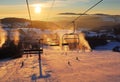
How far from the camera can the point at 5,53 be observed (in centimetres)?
6906

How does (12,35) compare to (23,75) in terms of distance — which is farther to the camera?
(12,35)

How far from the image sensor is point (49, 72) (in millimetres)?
23719

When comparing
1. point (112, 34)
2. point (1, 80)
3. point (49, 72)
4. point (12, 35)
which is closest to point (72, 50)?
point (49, 72)

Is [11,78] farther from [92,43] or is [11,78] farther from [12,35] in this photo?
A: [92,43]

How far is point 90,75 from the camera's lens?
21.8 m

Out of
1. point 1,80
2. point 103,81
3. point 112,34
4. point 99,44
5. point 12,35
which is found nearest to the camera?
point 103,81

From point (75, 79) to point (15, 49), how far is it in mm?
51090

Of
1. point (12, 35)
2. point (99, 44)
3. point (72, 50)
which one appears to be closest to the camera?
point (72, 50)

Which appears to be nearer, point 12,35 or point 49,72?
point 49,72

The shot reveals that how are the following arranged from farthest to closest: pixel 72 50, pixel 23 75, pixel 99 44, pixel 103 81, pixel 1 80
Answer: pixel 99 44
pixel 72 50
pixel 23 75
pixel 1 80
pixel 103 81

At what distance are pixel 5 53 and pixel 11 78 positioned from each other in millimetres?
48007

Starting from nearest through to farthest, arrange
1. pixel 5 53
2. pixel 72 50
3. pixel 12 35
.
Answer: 1. pixel 72 50
2. pixel 5 53
3. pixel 12 35

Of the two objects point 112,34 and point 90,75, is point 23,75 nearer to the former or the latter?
point 90,75

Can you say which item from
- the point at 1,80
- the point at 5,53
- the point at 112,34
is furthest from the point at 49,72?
the point at 112,34
